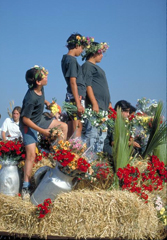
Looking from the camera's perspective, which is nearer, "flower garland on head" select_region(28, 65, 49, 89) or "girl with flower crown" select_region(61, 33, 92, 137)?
"flower garland on head" select_region(28, 65, 49, 89)

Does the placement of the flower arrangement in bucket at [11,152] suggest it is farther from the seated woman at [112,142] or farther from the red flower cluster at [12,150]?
the seated woman at [112,142]

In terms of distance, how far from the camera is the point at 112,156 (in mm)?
4406

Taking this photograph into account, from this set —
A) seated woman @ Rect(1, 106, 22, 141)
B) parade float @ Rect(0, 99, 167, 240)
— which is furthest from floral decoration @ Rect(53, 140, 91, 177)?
seated woman @ Rect(1, 106, 22, 141)

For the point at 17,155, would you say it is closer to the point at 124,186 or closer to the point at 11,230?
the point at 11,230

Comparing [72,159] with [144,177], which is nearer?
[72,159]

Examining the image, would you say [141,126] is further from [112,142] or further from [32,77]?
[32,77]

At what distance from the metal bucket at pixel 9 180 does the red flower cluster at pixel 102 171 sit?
1.03 meters

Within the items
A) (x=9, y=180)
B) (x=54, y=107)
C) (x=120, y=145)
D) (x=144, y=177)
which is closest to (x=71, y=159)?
(x=120, y=145)

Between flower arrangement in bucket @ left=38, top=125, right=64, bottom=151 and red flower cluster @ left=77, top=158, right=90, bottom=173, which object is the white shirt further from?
red flower cluster @ left=77, top=158, right=90, bottom=173

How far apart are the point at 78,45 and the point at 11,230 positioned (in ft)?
9.16

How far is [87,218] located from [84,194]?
0.27 metres

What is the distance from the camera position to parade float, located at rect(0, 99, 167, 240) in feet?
11.6

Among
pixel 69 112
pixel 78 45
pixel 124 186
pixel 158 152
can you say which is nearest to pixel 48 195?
pixel 124 186

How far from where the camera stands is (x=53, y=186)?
3.75 metres
